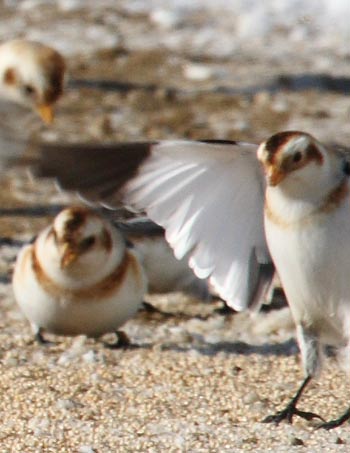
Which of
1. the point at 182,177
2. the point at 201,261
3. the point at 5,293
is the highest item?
the point at 182,177

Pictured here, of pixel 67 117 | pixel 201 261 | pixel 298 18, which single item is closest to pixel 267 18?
pixel 298 18

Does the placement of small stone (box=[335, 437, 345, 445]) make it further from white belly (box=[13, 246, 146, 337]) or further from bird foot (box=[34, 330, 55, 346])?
bird foot (box=[34, 330, 55, 346])

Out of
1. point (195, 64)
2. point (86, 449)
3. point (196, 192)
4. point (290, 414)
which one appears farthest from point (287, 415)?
point (195, 64)

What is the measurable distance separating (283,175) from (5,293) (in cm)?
219

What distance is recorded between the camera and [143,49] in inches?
357

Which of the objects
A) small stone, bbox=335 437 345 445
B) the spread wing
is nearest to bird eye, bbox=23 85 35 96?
the spread wing

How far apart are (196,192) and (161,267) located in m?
1.46

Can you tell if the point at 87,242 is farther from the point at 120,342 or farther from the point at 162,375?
the point at 162,375

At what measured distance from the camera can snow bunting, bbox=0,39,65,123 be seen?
6.84 meters

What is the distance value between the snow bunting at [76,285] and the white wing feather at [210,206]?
72 cm

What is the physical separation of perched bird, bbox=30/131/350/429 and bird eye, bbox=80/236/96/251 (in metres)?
0.75

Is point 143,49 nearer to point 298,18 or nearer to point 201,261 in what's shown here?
point 298,18

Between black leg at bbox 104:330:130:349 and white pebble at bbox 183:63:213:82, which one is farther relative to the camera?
white pebble at bbox 183:63:213:82

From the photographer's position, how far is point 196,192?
4.46 metres
